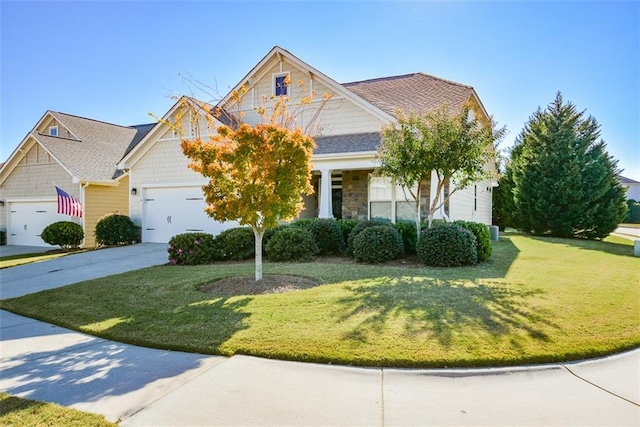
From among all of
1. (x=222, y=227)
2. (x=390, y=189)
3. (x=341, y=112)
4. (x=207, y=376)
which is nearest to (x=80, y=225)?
(x=222, y=227)

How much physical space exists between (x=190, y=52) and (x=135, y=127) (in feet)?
54.3

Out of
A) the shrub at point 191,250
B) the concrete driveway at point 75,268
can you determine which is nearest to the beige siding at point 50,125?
the concrete driveway at point 75,268

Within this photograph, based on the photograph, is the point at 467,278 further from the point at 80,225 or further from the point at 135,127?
the point at 135,127

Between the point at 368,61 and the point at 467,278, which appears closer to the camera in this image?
the point at 467,278

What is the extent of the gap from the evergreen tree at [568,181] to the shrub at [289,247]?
46.3 ft

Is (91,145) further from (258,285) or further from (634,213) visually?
(634,213)

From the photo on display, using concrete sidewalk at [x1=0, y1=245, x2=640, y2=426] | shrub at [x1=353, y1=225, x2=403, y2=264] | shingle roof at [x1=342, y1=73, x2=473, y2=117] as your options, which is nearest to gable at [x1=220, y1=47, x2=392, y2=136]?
shingle roof at [x1=342, y1=73, x2=473, y2=117]

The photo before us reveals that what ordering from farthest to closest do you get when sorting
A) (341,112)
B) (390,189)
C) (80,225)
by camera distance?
1. (80,225)
2. (341,112)
3. (390,189)

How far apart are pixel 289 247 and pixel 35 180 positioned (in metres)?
15.7

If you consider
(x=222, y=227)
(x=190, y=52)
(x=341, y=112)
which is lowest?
(x=222, y=227)

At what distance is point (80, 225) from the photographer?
55.8 feet

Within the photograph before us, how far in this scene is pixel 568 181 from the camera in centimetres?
1828

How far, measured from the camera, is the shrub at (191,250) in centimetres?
1083

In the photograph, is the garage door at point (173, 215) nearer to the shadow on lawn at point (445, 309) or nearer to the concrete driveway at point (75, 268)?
the concrete driveway at point (75, 268)
